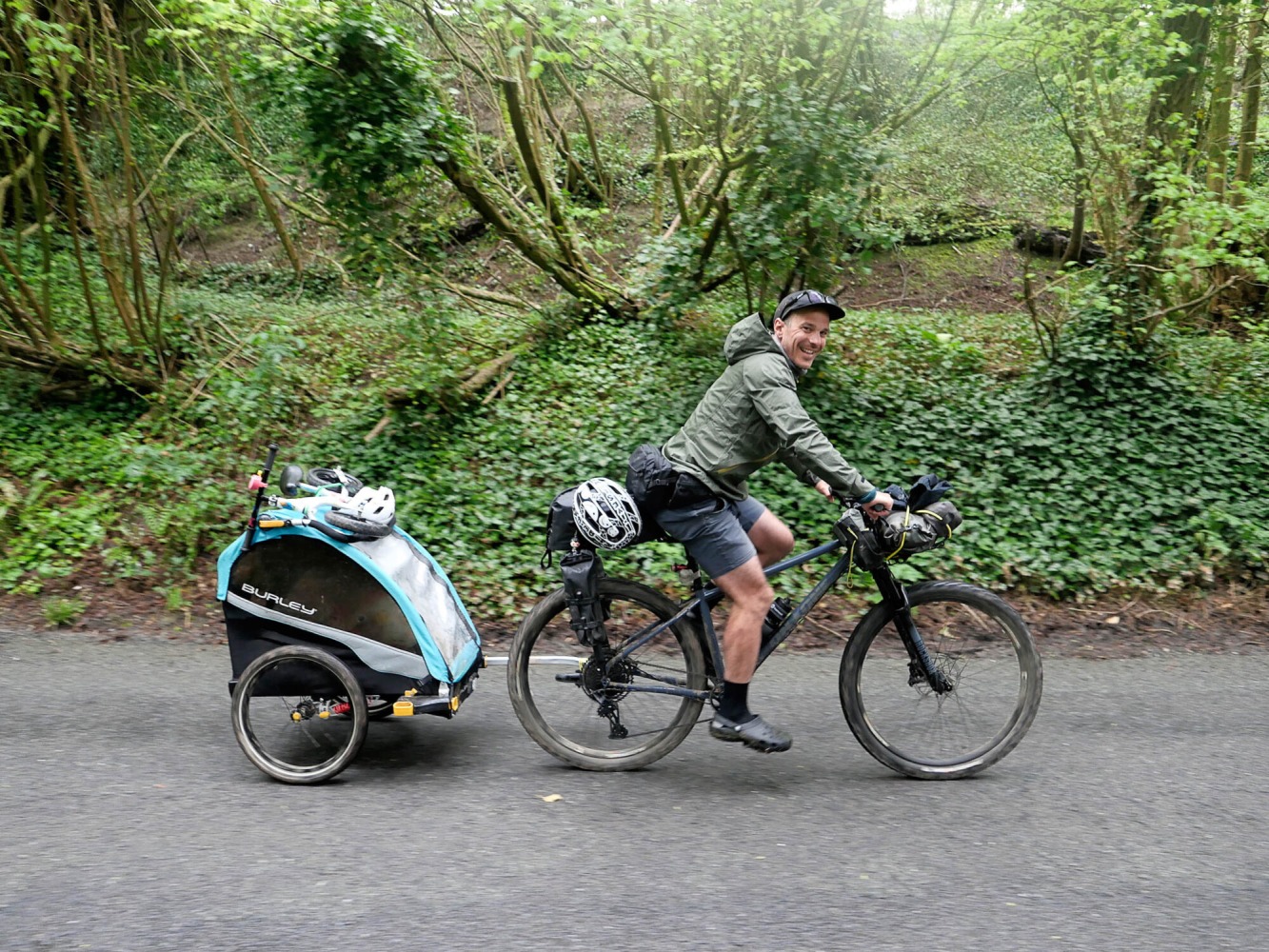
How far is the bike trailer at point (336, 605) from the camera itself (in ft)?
13.9

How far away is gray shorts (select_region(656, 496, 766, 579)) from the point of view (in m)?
4.28

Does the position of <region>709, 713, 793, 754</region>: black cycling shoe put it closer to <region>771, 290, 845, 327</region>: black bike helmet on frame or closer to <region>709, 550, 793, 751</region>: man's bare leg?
<region>709, 550, 793, 751</region>: man's bare leg

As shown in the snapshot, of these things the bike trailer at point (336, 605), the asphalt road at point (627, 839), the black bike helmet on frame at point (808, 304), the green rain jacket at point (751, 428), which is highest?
the black bike helmet on frame at point (808, 304)

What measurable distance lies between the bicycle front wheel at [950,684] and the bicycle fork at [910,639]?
0.06ft

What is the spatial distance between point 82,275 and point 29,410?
1.38 metres

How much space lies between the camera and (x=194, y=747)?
15.0ft

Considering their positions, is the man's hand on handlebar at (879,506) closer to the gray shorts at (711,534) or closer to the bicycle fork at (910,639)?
the bicycle fork at (910,639)

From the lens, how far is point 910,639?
4.38 meters

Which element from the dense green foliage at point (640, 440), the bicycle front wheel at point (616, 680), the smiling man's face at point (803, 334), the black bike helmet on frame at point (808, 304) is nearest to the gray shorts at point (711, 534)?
the bicycle front wheel at point (616, 680)

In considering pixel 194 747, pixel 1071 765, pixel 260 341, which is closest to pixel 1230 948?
pixel 1071 765

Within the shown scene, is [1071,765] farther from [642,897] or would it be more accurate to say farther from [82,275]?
[82,275]

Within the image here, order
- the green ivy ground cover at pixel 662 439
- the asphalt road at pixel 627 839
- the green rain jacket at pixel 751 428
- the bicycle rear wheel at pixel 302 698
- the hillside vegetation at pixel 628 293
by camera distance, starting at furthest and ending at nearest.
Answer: the hillside vegetation at pixel 628 293
the green ivy ground cover at pixel 662 439
the bicycle rear wheel at pixel 302 698
the green rain jacket at pixel 751 428
the asphalt road at pixel 627 839

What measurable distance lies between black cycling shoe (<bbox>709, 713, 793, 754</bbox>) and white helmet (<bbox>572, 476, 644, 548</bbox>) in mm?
904

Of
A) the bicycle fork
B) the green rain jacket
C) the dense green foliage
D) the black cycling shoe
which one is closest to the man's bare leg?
the black cycling shoe
